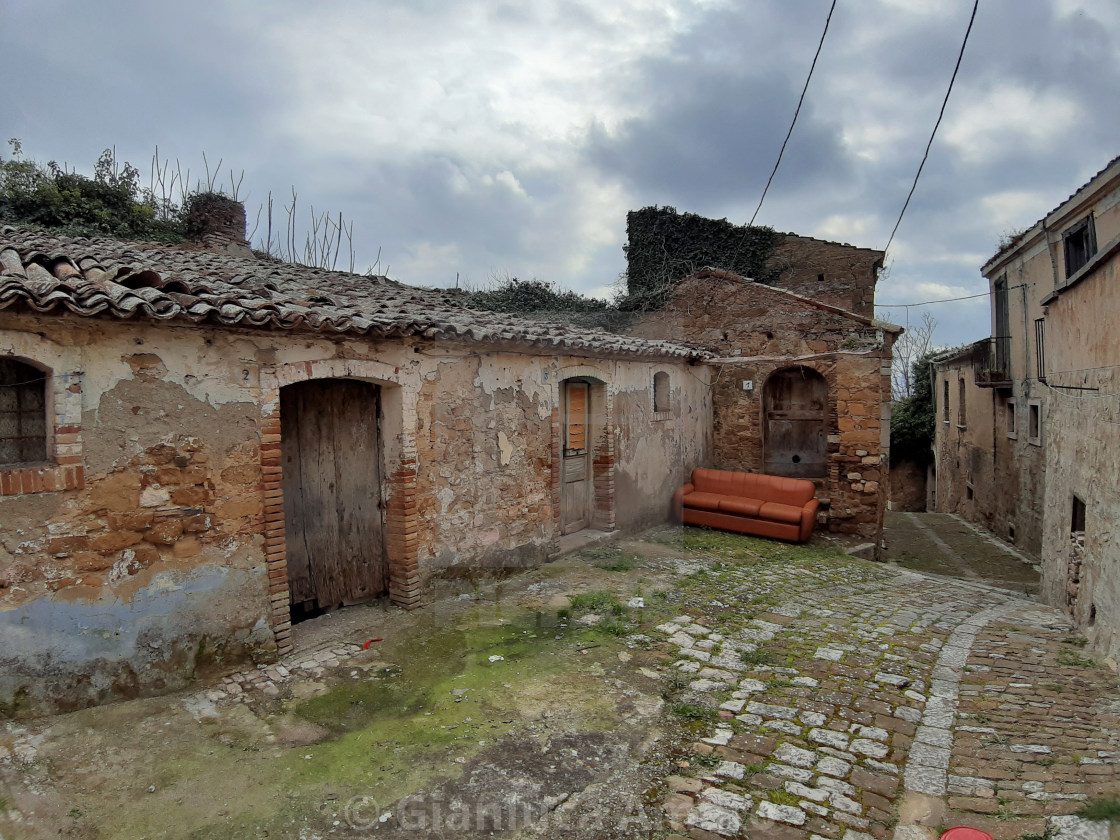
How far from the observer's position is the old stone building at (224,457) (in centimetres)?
461

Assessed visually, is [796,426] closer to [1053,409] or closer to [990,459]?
[1053,409]

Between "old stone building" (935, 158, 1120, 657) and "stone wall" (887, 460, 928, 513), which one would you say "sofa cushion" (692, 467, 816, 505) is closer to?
"old stone building" (935, 158, 1120, 657)

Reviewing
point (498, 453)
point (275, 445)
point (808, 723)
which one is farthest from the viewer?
point (498, 453)

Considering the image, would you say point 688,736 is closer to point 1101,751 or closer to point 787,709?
point 787,709

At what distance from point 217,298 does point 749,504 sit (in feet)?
28.6

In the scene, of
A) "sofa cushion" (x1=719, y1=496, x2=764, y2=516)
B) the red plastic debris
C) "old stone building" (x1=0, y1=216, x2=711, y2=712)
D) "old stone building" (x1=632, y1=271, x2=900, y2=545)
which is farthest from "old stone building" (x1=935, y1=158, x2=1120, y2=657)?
"old stone building" (x1=0, y1=216, x2=711, y2=712)

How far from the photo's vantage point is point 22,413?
15.7 ft

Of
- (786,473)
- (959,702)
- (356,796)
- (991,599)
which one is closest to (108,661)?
(356,796)

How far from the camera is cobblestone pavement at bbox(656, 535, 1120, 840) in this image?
3.64 m

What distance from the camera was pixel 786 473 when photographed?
13.1m

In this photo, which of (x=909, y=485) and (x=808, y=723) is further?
(x=909, y=485)

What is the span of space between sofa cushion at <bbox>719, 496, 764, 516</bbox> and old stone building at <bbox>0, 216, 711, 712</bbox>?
12.4 ft

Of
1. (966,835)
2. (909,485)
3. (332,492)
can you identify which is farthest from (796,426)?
(909,485)

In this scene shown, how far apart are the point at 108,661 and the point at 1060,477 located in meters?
10.3
